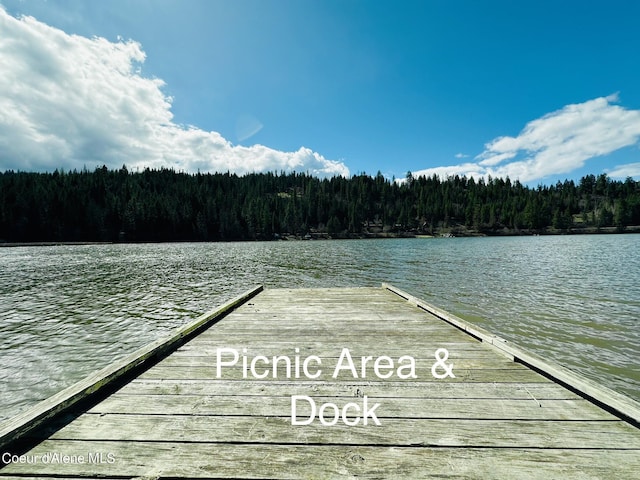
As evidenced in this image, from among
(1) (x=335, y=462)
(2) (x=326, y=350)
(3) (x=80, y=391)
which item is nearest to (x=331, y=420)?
(1) (x=335, y=462)

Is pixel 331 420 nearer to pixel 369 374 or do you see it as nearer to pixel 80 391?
pixel 369 374

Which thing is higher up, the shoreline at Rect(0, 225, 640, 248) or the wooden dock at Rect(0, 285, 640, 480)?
the shoreline at Rect(0, 225, 640, 248)

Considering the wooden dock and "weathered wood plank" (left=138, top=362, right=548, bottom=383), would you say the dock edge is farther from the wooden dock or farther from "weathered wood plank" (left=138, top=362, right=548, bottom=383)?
"weathered wood plank" (left=138, top=362, right=548, bottom=383)

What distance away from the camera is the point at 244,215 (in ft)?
419

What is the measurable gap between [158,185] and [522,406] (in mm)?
199808

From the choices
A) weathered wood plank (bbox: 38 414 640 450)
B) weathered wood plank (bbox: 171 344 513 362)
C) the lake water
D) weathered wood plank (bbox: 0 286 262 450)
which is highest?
weathered wood plank (bbox: 0 286 262 450)

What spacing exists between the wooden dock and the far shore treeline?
4780 inches

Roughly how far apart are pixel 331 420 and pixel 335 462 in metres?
0.63

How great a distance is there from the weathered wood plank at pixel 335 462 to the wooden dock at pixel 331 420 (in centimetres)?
1

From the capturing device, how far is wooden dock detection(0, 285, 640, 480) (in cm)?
247

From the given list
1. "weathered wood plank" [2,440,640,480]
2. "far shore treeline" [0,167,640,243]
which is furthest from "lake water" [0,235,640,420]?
"far shore treeline" [0,167,640,243]

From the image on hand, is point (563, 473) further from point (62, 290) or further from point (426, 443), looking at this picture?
point (62, 290)

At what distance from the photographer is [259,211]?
138250 millimetres

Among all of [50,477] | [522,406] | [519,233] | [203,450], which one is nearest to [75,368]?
[50,477]
